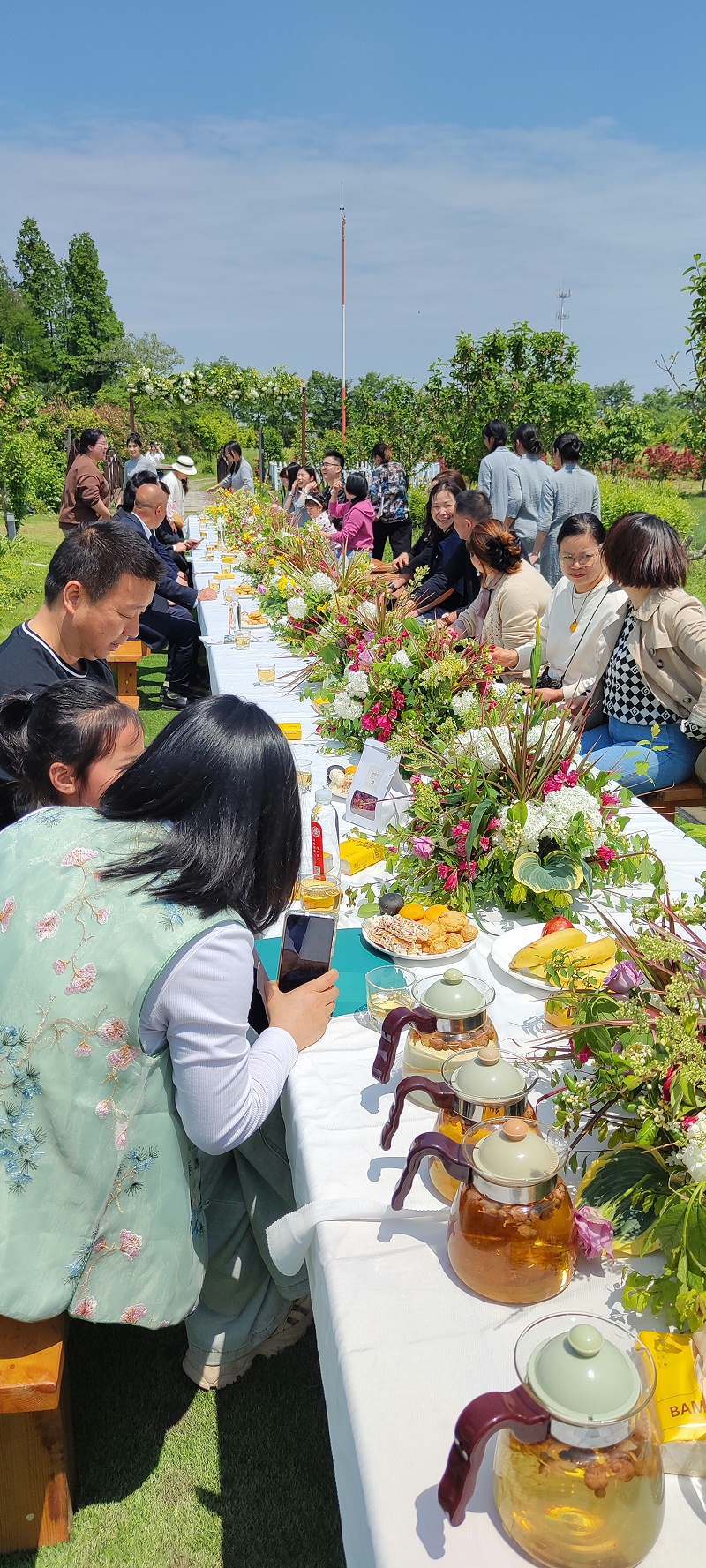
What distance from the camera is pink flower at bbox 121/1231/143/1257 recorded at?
140cm

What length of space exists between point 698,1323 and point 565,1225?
16 cm

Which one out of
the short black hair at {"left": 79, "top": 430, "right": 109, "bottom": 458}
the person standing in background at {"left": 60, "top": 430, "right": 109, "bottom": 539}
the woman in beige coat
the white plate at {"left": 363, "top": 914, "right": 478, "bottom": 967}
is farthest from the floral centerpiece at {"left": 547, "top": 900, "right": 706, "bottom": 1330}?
the short black hair at {"left": 79, "top": 430, "right": 109, "bottom": 458}

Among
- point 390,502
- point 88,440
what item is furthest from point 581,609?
point 390,502

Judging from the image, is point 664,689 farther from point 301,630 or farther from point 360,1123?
point 360,1123

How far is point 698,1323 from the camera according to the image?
99cm

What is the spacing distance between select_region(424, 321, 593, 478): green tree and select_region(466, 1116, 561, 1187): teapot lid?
41.4ft

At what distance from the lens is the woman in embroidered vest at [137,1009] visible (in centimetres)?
132

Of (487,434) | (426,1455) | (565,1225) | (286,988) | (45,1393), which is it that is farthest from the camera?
(487,434)

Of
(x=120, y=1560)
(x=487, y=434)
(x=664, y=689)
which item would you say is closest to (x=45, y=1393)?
(x=120, y=1560)

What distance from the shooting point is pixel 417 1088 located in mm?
1217

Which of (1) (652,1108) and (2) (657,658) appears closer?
(1) (652,1108)

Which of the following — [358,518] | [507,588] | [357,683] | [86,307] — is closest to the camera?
[357,683]

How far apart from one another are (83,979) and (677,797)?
2638mm

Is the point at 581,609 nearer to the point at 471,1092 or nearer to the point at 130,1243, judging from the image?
the point at 471,1092
